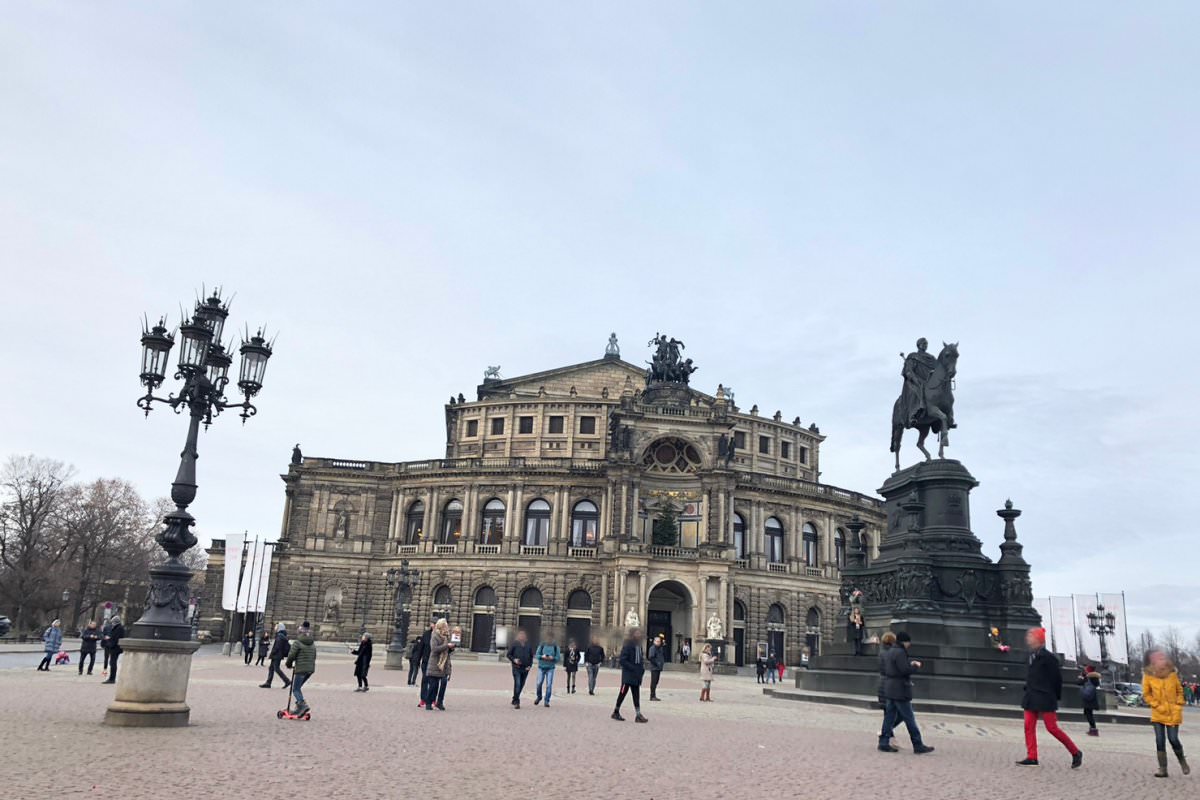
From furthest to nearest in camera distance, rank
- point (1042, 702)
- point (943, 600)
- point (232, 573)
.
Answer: point (232, 573)
point (943, 600)
point (1042, 702)

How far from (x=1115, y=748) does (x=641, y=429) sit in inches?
1794

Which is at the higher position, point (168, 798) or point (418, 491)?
point (418, 491)

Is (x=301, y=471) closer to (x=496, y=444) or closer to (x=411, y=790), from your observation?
(x=496, y=444)

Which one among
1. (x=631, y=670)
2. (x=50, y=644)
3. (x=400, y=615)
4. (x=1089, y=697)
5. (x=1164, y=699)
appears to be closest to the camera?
(x=1164, y=699)

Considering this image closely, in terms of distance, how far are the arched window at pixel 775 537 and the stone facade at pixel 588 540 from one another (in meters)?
0.10

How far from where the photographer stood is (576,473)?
199 ft

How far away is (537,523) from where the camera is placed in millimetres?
Result: 61281

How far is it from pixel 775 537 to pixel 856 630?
41.6m

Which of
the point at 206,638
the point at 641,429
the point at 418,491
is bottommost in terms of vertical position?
the point at 206,638

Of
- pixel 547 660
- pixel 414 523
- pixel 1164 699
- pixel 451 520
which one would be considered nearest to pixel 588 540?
pixel 451 520

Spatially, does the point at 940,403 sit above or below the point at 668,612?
above

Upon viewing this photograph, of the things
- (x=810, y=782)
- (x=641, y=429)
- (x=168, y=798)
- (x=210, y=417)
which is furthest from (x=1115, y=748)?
(x=641, y=429)

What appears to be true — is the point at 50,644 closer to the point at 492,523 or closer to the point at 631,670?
the point at 631,670

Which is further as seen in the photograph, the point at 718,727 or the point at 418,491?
the point at 418,491
